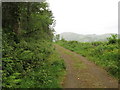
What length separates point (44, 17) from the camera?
12062 mm

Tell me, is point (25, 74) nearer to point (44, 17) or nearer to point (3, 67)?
point (3, 67)

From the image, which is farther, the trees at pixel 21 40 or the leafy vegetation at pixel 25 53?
the trees at pixel 21 40

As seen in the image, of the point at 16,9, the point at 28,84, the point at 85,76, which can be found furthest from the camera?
the point at 16,9

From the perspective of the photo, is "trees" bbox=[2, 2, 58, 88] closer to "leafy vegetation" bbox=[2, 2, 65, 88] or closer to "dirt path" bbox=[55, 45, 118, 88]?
"leafy vegetation" bbox=[2, 2, 65, 88]

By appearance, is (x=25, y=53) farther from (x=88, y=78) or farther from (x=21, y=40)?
(x=88, y=78)

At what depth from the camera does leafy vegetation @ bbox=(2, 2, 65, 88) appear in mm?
6685

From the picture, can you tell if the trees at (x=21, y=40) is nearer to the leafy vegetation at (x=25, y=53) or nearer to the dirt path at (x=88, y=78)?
the leafy vegetation at (x=25, y=53)

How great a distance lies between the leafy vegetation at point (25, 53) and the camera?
6685mm

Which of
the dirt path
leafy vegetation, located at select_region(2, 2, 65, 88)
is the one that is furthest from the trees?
the dirt path

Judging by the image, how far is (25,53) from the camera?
8688 millimetres

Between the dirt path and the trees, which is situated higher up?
the trees

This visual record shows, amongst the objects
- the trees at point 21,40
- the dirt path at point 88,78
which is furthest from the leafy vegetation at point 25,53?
the dirt path at point 88,78

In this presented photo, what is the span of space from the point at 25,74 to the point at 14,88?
58.4 inches

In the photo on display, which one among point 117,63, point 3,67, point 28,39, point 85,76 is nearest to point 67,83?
point 85,76
